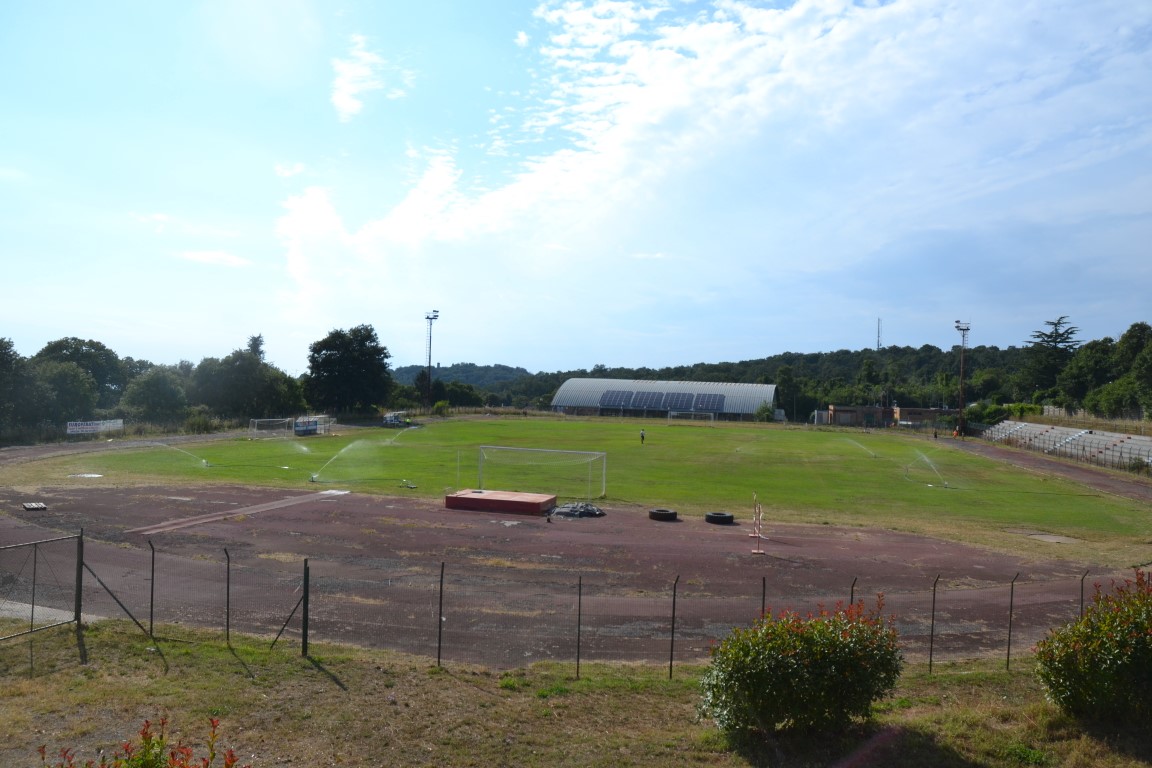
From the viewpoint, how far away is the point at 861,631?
10219 mm

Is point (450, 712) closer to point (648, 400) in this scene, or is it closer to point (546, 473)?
point (546, 473)

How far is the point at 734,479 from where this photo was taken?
50.9 meters

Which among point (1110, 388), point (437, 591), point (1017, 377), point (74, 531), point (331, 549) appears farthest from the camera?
point (1017, 377)

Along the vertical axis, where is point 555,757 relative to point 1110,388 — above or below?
below

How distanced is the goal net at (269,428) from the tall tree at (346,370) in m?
21.7

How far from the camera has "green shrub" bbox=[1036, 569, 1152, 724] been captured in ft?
32.7

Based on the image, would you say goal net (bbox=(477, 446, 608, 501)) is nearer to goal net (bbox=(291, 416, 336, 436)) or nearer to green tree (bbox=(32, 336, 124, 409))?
goal net (bbox=(291, 416, 336, 436))

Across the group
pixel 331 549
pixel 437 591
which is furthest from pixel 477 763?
pixel 331 549

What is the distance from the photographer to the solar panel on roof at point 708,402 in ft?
504

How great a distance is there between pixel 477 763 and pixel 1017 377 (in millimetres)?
157397

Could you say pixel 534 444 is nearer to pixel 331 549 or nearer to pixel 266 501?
pixel 266 501

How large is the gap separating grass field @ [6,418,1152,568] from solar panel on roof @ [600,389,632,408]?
3186 inches

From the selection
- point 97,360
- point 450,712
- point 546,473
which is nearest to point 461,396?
point 97,360

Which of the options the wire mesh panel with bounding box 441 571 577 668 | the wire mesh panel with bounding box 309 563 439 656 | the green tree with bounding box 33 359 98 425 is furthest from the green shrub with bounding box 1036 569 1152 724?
the green tree with bounding box 33 359 98 425
